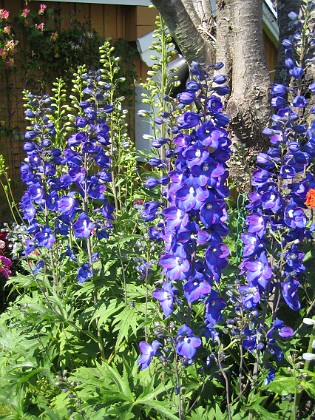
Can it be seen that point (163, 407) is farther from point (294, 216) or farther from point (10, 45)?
point (10, 45)

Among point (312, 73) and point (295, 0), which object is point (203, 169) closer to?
point (312, 73)

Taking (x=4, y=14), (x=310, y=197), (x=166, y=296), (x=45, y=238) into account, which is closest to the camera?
(x=166, y=296)

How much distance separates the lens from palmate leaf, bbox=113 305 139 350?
318cm

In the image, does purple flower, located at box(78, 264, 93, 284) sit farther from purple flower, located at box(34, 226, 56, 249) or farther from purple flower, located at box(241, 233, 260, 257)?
purple flower, located at box(241, 233, 260, 257)

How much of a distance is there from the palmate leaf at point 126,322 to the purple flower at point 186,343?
50cm

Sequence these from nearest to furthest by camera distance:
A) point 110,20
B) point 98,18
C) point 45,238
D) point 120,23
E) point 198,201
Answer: point 198,201 < point 45,238 < point 98,18 < point 110,20 < point 120,23

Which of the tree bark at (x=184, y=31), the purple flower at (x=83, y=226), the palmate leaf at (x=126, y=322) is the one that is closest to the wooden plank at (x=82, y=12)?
the tree bark at (x=184, y=31)

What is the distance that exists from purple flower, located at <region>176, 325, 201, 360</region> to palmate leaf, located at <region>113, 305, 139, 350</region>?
0.50 m

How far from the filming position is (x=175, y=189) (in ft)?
8.57


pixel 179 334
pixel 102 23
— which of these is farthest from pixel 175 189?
pixel 102 23

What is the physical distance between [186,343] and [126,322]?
0.61 meters

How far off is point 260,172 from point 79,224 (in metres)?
1.09

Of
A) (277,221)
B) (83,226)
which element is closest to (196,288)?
(277,221)

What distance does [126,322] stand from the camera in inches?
127
